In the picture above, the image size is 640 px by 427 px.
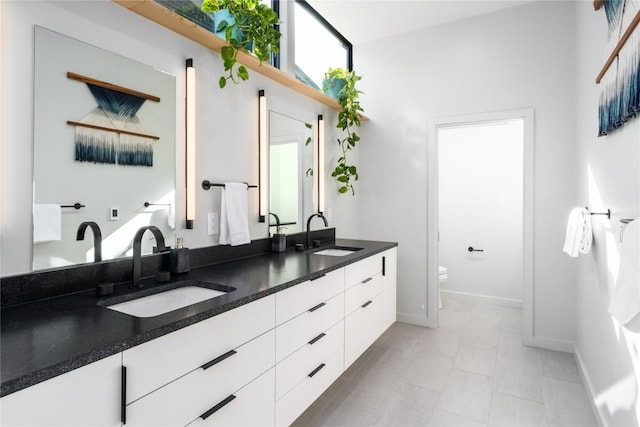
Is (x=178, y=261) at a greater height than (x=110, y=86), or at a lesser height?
lesser

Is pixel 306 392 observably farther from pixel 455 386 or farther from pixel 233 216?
pixel 455 386

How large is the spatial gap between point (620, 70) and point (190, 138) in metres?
2.08

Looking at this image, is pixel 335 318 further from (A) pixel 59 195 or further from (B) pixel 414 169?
(B) pixel 414 169

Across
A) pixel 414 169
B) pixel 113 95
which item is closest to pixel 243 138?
pixel 113 95

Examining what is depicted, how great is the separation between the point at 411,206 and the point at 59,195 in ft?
9.92

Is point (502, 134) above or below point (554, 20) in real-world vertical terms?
below

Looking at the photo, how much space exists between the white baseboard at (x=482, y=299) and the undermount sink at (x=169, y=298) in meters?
3.79

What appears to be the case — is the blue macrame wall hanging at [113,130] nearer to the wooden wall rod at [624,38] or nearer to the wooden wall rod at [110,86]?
the wooden wall rod at [110,86]

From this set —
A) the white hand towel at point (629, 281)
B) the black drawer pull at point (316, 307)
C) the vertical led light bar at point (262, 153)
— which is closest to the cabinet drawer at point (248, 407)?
the black drawer pull at point (316, 307)

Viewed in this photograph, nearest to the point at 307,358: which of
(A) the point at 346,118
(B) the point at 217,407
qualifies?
(B) the point at 217,407

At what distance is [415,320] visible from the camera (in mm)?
3623

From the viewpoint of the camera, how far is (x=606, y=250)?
1856 mm

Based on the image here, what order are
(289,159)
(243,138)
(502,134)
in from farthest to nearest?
(502,134) → (289,159) → (243,138)

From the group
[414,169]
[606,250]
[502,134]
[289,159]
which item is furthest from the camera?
[502,134]
